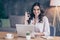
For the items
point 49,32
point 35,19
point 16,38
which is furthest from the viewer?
point 35,19

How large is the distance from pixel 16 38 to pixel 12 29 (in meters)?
1.10

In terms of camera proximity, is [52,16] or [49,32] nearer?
[49,32]

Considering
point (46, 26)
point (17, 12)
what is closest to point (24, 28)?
point (46, 26)

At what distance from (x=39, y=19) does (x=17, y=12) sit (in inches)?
24.4

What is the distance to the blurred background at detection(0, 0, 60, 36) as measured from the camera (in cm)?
381

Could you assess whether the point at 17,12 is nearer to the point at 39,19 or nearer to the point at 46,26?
the point at 39,19

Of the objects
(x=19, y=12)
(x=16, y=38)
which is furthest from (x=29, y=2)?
(x=16, y=38)

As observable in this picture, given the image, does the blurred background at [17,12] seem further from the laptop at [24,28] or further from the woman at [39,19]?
the laptop at [24,28]

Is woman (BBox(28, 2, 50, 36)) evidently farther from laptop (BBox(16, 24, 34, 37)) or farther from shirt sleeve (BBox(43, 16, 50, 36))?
laptop (BBox(16, 24, 34, 37))

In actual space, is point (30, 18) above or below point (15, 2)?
below

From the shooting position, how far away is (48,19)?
3811 mm

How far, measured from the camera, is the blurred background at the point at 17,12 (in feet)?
12.5

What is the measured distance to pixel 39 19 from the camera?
12.2 feet

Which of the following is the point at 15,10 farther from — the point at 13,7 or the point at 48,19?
the point at 48,19
